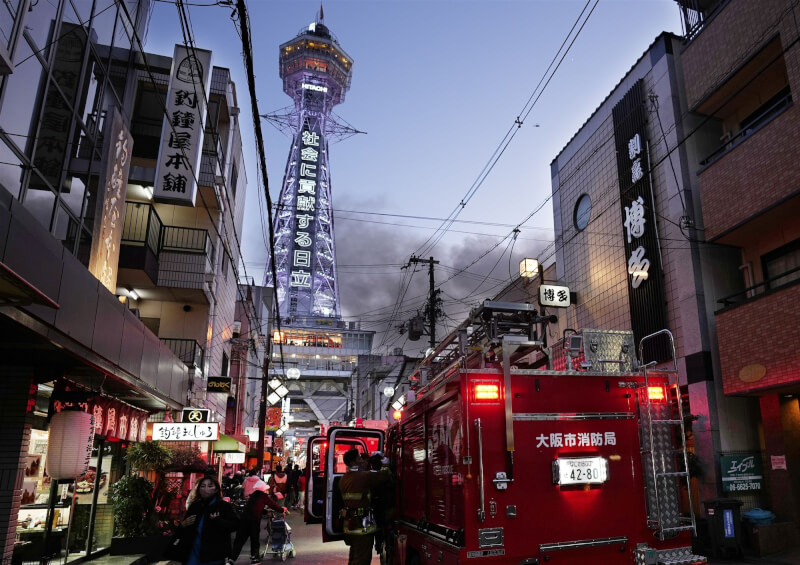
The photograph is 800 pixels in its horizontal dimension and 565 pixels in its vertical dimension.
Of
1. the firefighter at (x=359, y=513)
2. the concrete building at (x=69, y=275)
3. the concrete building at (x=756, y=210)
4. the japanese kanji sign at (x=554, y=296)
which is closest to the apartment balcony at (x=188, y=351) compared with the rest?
the concrete building at (x=69, y=275)

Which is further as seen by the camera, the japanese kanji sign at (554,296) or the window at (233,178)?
the window at (233,178)

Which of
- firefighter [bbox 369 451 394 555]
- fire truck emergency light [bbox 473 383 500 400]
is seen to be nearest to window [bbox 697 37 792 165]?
fire truck emergency light [bbox 473 383 500 400]

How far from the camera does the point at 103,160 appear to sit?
37.2 feet

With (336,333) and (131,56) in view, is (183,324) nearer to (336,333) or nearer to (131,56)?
(131,56)

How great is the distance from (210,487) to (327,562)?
790cm

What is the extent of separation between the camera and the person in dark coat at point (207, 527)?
6113 millimetres

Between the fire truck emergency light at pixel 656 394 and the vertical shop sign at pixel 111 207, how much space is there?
930cm

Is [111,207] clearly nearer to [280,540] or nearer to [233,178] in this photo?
[280,540]

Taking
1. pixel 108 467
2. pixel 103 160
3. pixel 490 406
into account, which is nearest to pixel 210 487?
pixel 490 406

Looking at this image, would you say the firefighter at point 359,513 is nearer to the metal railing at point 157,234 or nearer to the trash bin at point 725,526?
the trash bin at point 725,526

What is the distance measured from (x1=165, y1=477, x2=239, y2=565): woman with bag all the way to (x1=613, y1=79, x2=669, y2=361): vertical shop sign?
14801 millimetres

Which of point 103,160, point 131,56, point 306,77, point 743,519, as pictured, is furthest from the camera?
point 306,77

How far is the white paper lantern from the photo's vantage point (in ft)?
30.8

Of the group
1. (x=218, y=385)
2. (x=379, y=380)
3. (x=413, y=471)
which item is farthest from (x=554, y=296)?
(x=379, y=380)
